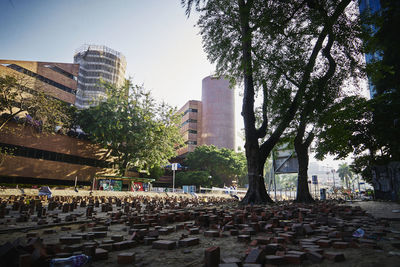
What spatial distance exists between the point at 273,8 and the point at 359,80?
6474 millimetres

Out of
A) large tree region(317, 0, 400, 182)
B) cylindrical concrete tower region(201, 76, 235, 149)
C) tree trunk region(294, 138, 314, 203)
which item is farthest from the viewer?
cylindrical concrete tower region(201, 76, 235, 149)

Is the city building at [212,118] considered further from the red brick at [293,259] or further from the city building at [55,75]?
the red brick at [293,259]

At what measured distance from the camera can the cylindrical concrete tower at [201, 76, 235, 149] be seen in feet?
213

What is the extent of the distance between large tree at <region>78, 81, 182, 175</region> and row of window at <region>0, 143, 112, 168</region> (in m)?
5.51

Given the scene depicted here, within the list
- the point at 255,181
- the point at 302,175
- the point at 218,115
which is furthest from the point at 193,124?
the point at 255,181

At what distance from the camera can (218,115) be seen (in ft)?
214

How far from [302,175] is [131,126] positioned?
19.9 m

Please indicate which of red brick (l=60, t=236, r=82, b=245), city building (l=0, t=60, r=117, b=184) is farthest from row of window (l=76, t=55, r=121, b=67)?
red brick (l=60, t=236, r=82, b=245)

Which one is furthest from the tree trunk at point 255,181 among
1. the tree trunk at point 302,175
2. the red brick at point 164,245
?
the red brick at point 164,245

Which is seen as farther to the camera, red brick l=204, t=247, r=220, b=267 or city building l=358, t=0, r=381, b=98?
city building l=358, t=0, r=381, b=98

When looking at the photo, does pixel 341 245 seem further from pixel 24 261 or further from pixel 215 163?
pixel 215 163

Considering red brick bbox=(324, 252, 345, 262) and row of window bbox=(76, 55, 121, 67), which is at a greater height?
row of window bbox=(76, 55, 121, 67)

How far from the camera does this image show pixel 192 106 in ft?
227

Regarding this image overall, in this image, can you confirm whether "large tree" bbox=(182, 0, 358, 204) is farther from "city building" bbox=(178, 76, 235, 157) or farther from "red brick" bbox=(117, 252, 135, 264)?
"city building" bbox=(178, 76, 235, 157)
